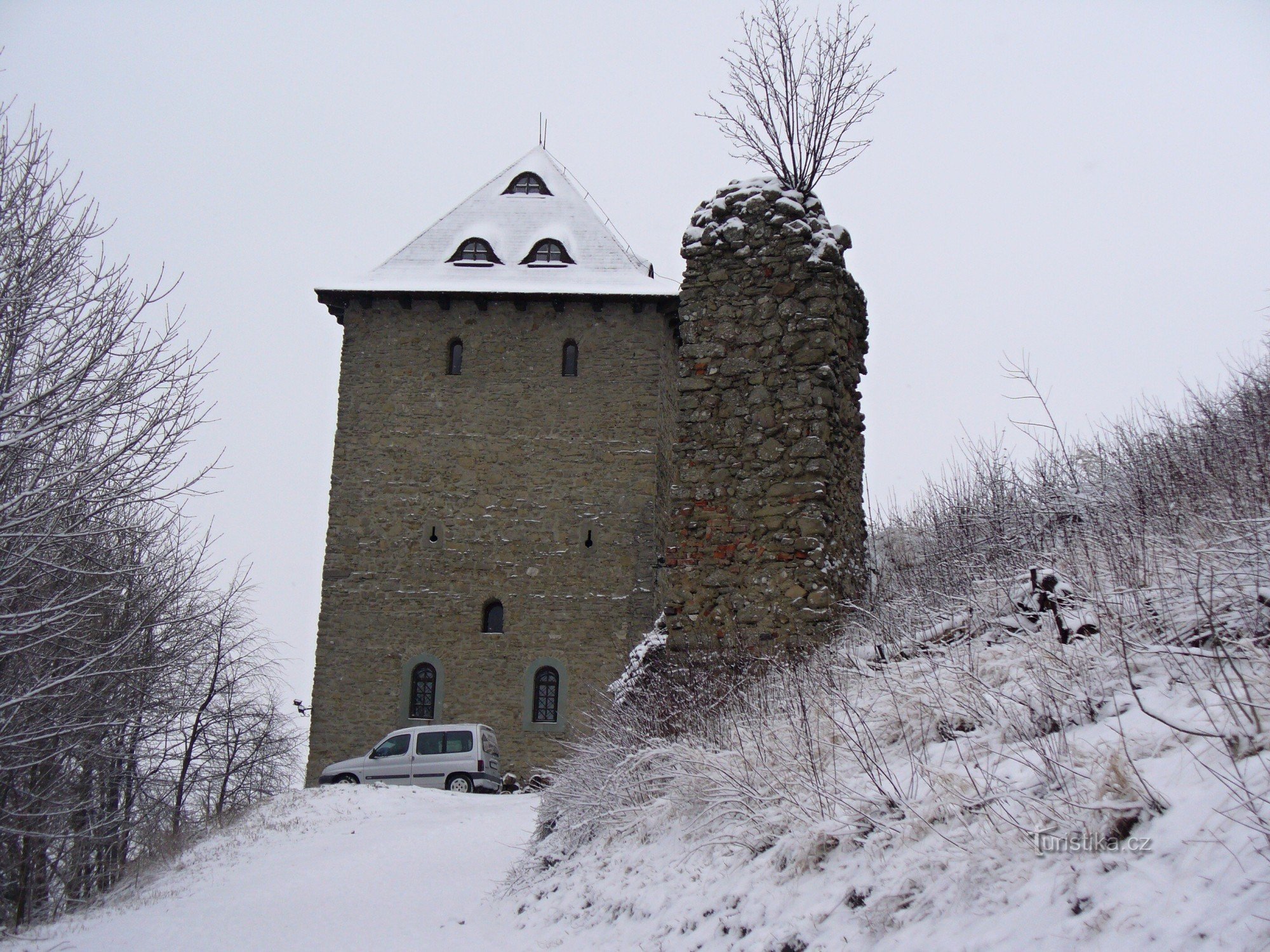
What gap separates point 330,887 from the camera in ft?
29.8

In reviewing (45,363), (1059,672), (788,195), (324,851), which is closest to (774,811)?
(1059,672)

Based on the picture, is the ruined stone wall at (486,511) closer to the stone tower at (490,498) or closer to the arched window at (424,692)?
the stone tower at (490,498)

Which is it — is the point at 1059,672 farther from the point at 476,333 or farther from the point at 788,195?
the point at 476,333

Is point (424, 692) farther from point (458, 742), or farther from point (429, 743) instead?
point (458, 742)

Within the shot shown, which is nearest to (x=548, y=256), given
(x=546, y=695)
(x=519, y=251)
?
(x=519, y=251)

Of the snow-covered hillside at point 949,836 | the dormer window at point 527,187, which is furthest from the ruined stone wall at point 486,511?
the snow-covered hillside at point 949,836

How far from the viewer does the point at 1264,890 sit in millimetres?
2301

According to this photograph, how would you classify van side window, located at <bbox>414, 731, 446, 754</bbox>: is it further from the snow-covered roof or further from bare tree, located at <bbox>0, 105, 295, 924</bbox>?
the snow-covered roof

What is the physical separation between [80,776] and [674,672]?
317 inches

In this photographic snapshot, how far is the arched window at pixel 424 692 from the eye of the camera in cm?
2003

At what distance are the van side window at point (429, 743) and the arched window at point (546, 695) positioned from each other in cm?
281

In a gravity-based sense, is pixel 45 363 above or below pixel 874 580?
above

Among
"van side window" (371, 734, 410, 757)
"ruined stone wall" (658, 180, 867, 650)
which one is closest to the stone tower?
"van side window" (371, 734, 410, 757)

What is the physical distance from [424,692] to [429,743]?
2977 mm
